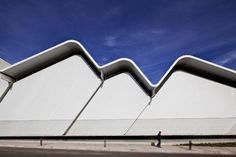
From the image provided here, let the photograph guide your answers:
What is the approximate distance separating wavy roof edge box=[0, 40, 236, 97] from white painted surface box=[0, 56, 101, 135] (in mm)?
659

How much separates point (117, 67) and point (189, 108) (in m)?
8.20

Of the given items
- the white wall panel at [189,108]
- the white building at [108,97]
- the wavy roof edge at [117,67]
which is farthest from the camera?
the wavy roof edge at [117,67]

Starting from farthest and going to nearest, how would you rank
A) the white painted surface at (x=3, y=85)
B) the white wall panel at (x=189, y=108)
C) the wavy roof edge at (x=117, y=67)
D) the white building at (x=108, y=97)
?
1. the white painted surface at (x=3, y=85)
2. the wavy roof edge at (x=117, y=67)
3. the white building at (x=108, y=97)
4. the white wall panel at (x=189, y=108)

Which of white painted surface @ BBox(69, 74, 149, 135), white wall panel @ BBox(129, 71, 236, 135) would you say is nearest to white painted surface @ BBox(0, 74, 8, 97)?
white painted surface @ BBox(69, 74, 149, 135)

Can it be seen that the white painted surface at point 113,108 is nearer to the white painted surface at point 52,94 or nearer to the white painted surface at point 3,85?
the white painted surface at point 52,94

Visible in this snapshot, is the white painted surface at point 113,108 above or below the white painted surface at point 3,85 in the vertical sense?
below

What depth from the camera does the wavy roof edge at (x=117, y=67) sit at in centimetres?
2084

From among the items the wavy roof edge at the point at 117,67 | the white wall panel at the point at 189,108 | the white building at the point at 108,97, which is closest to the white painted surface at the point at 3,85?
the white building at the point at 108,97

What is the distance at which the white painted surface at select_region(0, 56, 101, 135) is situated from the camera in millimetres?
20859

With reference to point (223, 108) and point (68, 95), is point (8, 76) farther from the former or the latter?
point (223, 108)

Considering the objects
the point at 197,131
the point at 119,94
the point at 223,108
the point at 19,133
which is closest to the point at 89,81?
the point at 119,94

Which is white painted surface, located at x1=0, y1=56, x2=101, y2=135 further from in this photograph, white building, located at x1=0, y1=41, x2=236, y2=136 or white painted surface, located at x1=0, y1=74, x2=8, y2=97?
white painted surface, located at x1=0, y1=74, x2=8, y2=97

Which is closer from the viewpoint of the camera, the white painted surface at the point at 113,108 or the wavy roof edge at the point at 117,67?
the white painted surface at the point at 113,108

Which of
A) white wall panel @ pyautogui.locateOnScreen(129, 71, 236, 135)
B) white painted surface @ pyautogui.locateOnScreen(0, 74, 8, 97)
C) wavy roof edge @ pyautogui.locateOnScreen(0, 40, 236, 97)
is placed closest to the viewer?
white wall panel @ pyautogui.locateOnScreen(129, 71, 236, 135)
